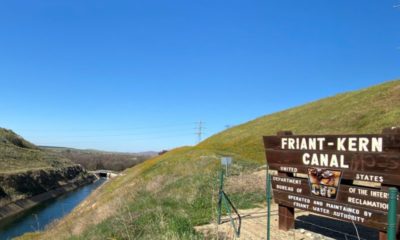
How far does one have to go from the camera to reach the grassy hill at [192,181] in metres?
10.3

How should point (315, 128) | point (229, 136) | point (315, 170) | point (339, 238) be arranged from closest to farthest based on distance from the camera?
point (315, 170) → point (339, 238) → point (315, 128) → point (229, 136)

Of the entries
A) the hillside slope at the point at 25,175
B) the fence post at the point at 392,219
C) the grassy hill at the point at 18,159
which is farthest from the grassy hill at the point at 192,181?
the grassy hill at the point at 18,159

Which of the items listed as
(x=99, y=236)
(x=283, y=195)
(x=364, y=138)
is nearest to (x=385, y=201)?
(x=364, y=138)

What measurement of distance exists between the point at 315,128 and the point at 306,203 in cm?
3008

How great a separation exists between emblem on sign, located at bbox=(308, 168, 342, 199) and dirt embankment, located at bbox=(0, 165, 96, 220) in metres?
59.8

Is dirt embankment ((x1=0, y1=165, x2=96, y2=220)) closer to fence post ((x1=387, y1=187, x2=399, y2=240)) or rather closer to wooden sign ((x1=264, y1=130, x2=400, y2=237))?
wooden sign ((x1=264, y1=130, x2=400, y2=237))

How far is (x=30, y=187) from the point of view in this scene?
81.4 m

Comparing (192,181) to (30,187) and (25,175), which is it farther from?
(25,175)

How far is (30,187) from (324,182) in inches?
3225

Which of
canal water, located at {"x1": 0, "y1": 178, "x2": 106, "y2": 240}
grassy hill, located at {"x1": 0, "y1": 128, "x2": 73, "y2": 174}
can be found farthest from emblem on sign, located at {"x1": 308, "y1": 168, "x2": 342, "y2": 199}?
grassy hill, located at {"x1": 0, "y1": 128, "x2": 73, "y2": 174}

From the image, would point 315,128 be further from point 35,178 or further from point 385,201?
point 35,178

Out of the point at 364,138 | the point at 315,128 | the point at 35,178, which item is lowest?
the point at 35,178

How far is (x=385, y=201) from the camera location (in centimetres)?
704

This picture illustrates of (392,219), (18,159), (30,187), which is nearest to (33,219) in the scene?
(30,187)
